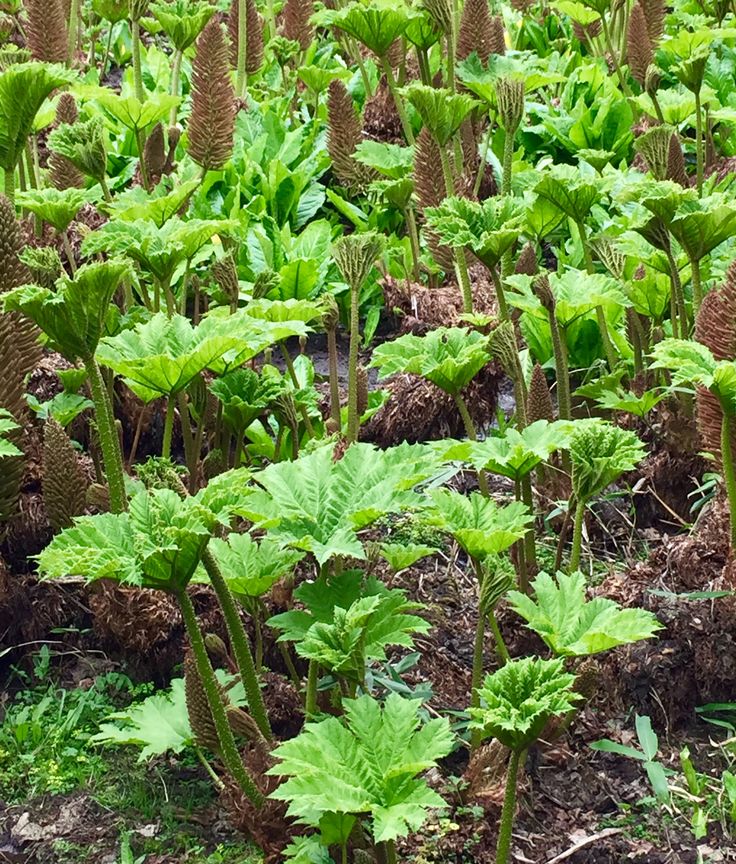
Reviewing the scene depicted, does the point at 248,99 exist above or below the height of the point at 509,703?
above

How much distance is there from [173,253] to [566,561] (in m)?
1.18

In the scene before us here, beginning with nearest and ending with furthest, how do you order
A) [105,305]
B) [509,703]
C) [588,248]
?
[509,703]
[105,305]
[588,248]

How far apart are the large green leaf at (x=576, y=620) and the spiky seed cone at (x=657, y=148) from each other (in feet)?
5.80

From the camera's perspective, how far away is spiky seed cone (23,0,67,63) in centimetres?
434

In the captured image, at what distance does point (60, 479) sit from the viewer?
8.40ft

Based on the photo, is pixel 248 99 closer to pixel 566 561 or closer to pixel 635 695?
pixel 566 561

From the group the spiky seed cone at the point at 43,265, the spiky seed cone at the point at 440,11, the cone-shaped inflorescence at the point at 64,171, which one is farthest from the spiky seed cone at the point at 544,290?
the cone-shaped inflorescence at the point at 64,171

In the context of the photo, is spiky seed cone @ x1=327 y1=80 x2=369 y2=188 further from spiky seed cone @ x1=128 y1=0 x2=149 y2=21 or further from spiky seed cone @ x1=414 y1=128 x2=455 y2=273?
spiky seed cone @ x1=128 y1=0 x2=149 y2=21

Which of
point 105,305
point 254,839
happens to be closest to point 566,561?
point 254,839

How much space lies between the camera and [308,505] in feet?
6.44

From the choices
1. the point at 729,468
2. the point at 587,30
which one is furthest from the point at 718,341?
the point at 587,30

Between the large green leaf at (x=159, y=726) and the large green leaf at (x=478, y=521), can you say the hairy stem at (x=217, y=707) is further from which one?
the large green leaf at (x=478, y=521)

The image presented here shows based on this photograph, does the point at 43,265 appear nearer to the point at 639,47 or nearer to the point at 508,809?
the point at 508,809

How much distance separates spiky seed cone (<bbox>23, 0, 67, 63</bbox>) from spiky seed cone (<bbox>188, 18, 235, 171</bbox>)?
36.2 inches
